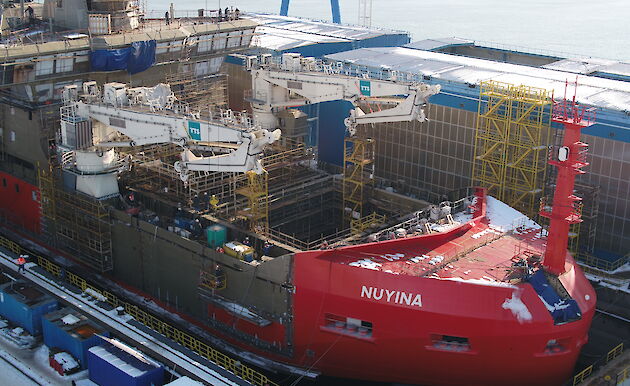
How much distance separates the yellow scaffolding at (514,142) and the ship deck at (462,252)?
299 centimetres

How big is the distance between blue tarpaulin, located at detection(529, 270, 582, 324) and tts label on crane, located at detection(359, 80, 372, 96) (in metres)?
9.56

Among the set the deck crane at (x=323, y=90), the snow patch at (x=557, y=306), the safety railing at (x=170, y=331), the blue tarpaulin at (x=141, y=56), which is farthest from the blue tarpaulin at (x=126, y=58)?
the snow patch at (x=557, y=306)

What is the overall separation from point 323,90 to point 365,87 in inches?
69.9

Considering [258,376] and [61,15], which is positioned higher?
[61,15]

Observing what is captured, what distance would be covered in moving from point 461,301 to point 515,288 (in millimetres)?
1599

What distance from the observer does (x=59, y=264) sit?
3191 cm

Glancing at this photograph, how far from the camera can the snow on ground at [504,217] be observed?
88.3 ft

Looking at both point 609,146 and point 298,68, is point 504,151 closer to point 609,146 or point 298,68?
point 609,146

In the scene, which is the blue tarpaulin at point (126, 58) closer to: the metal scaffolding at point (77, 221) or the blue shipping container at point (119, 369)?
the metal scaffolding at point (77, 221)

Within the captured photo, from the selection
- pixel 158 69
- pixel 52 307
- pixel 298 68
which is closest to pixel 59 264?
pixel 52 307

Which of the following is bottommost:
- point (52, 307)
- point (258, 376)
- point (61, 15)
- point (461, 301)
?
point (258, 376)

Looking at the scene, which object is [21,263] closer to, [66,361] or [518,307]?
Answer: [66,361]

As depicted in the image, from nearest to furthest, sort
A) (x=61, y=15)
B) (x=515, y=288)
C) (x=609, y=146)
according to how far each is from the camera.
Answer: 1. (x=515, y=288)
2. (x=609, y=146)
3. (x=61, y=15)

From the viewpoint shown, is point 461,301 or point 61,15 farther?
point 61,15
